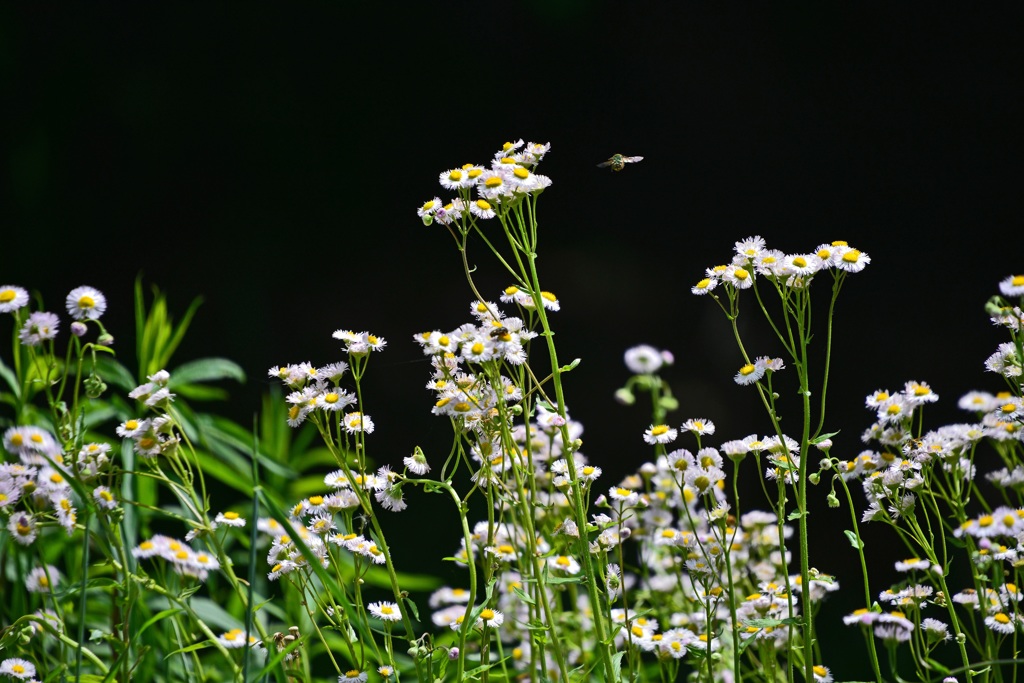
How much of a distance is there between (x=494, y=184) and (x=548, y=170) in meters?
1.52

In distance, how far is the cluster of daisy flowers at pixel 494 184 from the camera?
1143 mm

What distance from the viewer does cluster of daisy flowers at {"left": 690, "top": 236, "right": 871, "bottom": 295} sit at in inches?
43.9

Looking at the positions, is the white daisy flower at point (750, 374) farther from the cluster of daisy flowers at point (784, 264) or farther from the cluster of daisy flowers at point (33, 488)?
the cluster of daisy flowers at point (33, 488)

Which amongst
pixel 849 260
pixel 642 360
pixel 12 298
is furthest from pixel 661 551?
pixel 12 298

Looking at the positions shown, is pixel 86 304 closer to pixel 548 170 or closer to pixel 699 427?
pixel 699 427

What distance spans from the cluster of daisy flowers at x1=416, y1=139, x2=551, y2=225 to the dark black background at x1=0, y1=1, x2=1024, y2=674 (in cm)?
133

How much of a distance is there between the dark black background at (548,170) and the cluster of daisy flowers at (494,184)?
1.33 metres

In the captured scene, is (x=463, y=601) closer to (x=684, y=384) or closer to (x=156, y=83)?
(x=684, y=384)

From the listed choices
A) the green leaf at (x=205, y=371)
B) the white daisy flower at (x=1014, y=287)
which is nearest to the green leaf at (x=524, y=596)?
the white daisy flower at (x=1014, y=287)

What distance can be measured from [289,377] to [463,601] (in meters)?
0.65

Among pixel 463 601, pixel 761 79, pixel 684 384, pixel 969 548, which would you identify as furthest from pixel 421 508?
pixel 969 548

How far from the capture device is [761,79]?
101 inches

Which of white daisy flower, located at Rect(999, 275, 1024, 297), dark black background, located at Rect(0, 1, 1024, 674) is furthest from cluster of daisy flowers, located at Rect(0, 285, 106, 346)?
dark black background, located at Rect(0, 1, 1024, 674)

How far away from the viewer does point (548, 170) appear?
2621 millimetres
